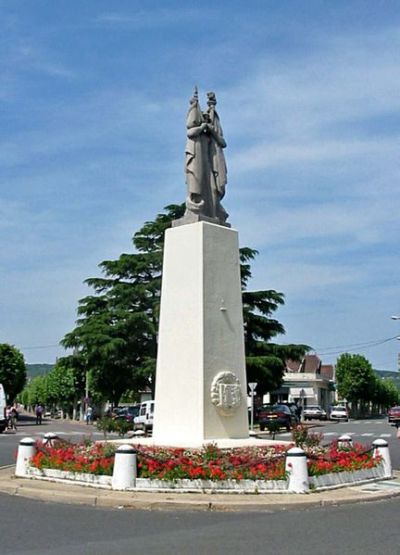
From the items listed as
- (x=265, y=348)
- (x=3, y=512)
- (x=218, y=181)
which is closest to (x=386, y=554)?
(x=3, y=512)

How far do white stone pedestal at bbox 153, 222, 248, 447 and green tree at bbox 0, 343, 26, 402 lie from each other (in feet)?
204

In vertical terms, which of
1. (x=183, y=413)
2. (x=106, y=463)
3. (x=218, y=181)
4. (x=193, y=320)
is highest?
(x=218, y=181)

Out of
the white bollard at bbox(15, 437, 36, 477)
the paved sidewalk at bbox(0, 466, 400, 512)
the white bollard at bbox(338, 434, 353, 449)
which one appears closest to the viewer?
the paved sidewalk at bbox(0, 466, 400, 512)

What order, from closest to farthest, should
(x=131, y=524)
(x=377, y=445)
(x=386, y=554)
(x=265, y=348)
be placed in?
(x=386, y=554) < (x=131, y=524) < (x=377, y=445) < (x=265, y=348)

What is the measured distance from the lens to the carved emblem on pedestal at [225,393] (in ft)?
49.0

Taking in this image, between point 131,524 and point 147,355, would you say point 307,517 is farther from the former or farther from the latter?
point 147,355

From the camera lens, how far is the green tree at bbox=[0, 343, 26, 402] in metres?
75.9

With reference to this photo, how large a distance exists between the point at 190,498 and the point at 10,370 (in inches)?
2678

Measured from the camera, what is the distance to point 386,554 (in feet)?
26.7

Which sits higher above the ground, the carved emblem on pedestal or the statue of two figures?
the statue of two figures

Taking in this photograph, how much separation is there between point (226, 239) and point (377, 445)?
208 inches

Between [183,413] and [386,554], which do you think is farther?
[183,413]

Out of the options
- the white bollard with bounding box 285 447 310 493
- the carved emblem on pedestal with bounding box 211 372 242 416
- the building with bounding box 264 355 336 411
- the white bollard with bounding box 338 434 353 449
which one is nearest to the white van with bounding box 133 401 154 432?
the white bollard with bounding box 338 434 353 449

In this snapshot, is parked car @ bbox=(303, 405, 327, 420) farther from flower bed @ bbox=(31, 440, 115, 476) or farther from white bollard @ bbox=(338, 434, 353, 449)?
flower bed @ bbox=(31, 440, 115, 476)
